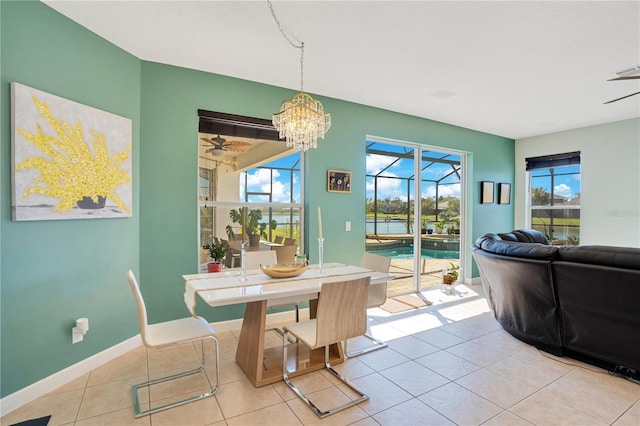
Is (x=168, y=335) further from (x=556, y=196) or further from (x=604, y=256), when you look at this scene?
(x=556, y=196)

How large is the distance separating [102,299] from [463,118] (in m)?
5.12

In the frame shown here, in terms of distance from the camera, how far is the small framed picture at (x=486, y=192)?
18.0ft

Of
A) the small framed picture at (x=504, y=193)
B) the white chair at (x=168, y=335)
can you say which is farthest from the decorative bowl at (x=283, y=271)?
the small framed picture at (x=504, y=193)

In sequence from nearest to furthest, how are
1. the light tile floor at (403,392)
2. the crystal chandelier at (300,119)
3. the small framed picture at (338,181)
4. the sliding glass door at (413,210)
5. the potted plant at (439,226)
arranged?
the light tile floor at (403,392), the crystal chandelier at (300,119), the small framed picture at (338,181), the sliding glass door at (413,210), the potted plant at (439,226)

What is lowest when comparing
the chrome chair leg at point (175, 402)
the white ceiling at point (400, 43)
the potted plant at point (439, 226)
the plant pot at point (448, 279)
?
the chrome chair leg at point (175, 402)

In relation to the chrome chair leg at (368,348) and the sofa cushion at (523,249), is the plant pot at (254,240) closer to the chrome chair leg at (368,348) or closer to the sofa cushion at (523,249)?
the chrome chair leg at (368,348)

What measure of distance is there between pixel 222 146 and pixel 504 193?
17.1 ft

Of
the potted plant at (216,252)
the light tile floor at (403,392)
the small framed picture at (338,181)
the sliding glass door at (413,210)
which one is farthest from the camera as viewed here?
the sliding glass door at (413,210)

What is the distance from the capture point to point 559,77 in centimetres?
323

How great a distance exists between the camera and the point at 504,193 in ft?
19.1

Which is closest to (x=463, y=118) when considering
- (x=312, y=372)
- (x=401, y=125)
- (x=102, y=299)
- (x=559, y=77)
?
(x=401, y=125)

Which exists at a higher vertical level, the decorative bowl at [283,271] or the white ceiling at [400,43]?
the white ceiling at [400,43]

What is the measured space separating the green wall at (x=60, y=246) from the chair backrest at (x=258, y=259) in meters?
1.04

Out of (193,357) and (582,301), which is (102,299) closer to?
(193,357)
